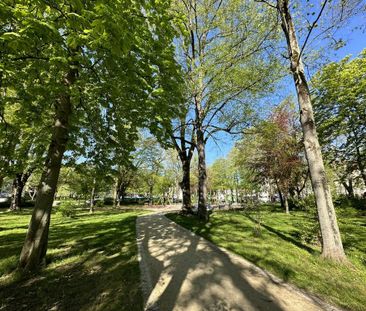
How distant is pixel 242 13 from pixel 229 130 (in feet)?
21.8

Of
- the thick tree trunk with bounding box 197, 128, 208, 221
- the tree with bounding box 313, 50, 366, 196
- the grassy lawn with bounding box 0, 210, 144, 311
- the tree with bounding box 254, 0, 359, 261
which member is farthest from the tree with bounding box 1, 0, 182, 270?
the tree with bounding box 313, 50, 366, 196

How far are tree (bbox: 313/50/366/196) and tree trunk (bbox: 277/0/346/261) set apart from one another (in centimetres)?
1335

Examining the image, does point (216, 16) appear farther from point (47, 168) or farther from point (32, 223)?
point (32, 223)

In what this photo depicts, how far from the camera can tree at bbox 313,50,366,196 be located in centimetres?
1869

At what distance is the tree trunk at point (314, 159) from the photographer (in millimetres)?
5895

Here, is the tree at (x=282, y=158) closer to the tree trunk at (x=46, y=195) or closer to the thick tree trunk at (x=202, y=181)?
the thick tree trunk at (x=202, y=181)

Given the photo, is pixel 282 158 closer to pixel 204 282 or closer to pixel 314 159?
pixel 314 159

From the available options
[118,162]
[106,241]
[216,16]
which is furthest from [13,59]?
[216,16]

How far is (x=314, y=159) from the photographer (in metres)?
6.45

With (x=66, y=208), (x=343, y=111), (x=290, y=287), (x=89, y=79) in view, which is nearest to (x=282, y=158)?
(x=343, y=111)

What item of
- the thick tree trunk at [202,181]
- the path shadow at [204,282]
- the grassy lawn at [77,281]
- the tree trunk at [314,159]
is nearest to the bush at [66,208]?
the thick tree trunk at [202,181]

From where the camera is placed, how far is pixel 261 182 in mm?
22484

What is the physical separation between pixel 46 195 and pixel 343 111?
23.1 meters

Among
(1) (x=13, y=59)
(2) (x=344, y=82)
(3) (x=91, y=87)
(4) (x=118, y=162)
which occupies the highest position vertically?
(2) (x=344, y=82)
